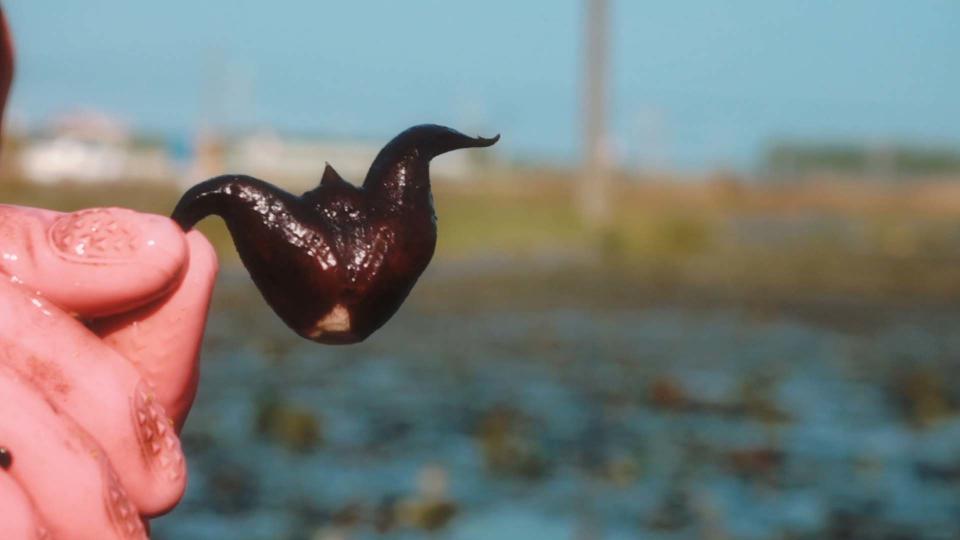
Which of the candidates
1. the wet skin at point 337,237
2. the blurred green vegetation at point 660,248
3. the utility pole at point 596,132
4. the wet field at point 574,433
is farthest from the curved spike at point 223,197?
the utility pole at point 596,132

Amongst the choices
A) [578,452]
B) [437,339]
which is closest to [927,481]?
[578,452]

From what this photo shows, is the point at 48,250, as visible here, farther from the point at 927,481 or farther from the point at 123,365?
the point at 927,481

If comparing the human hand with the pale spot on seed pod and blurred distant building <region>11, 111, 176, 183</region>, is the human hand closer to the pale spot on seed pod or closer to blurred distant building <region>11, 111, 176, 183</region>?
the pale spot on seed pod

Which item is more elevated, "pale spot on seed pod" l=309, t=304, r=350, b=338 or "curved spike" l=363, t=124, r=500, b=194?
"curved spike" l=363, t=124, r=500, b=194

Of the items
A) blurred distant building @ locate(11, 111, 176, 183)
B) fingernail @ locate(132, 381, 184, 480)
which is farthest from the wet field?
fingernail @ locate(132, 381, 184, 480)

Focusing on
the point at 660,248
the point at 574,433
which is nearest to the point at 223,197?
the point at 574,433

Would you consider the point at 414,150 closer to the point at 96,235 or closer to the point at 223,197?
the point at 223,197

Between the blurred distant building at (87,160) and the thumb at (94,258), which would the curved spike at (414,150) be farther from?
the blurred distant building at (87,160)
